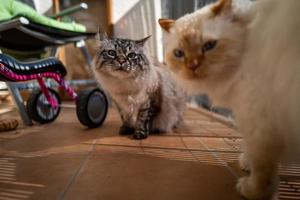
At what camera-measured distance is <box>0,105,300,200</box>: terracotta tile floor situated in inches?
30.7

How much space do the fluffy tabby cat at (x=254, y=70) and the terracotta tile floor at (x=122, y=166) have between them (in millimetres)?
163

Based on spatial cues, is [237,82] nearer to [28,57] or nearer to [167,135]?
[167,135]

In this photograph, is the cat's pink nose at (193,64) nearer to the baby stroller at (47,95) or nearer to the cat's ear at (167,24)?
the cat's ear at (167,24)

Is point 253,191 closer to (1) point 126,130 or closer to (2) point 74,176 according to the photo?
(2) point 74,176

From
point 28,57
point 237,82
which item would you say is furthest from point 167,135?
point 28,57

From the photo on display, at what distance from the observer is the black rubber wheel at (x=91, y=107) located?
63.6 inches

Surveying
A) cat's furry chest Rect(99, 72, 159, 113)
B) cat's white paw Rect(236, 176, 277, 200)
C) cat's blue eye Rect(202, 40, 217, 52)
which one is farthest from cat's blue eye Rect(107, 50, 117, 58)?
cat's white paw Rect(236, 176, 277, 200)

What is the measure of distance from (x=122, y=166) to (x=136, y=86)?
0.58 metres

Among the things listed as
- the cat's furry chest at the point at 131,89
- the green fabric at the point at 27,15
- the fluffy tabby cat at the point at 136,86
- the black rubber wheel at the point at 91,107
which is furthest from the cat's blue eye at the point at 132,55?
the green fabric at the point at 27,15

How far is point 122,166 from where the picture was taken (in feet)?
3.29

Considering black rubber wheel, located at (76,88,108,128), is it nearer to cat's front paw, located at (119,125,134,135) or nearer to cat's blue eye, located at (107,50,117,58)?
cat's front paw, located at (119,125,134,135)

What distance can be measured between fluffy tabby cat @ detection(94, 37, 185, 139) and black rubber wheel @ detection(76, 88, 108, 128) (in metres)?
0.17

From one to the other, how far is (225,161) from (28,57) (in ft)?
6.27

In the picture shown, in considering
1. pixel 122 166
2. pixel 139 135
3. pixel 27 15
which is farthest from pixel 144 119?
pixel 27 15
